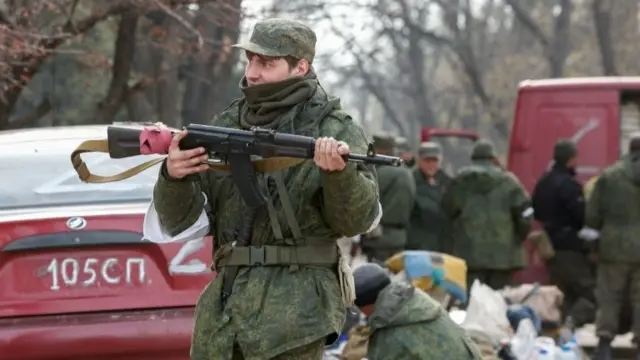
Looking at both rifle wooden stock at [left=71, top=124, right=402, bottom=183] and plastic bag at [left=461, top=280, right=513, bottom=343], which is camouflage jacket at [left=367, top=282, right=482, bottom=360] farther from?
plastic bag at [left=461, top=280, right=513, bottom=343]

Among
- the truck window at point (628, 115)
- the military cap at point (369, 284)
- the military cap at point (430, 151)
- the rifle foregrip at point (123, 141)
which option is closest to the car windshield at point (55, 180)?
the military cap at point (369, 284)

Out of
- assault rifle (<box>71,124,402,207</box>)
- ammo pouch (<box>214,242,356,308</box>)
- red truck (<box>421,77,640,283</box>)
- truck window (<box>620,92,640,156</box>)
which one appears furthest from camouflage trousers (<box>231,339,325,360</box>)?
truck window (<box>620,92,640,156</box>)

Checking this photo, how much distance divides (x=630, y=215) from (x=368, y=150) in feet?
20.5

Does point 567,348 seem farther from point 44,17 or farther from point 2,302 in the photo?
point 44,17

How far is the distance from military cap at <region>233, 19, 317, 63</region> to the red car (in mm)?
1651

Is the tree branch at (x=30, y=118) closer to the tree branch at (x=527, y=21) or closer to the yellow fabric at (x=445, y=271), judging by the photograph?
the yellow fabric at (x=445, y=271)

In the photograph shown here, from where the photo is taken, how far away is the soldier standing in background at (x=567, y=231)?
11141 millimetres

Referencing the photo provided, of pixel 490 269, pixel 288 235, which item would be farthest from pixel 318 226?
pixel 490 269

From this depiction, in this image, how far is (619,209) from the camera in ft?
32.9

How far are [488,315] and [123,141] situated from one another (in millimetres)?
4453

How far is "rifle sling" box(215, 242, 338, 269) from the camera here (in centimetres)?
420

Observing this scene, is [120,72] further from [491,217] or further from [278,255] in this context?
[278,255]

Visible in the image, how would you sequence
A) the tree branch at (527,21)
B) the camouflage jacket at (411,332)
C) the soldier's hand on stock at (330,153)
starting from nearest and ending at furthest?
the soldier's hand on stock at (330,153) → the camouflage jacket at (411,332) → the tree branch at (527,21)

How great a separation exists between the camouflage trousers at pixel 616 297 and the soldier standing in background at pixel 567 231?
2.92 feet
